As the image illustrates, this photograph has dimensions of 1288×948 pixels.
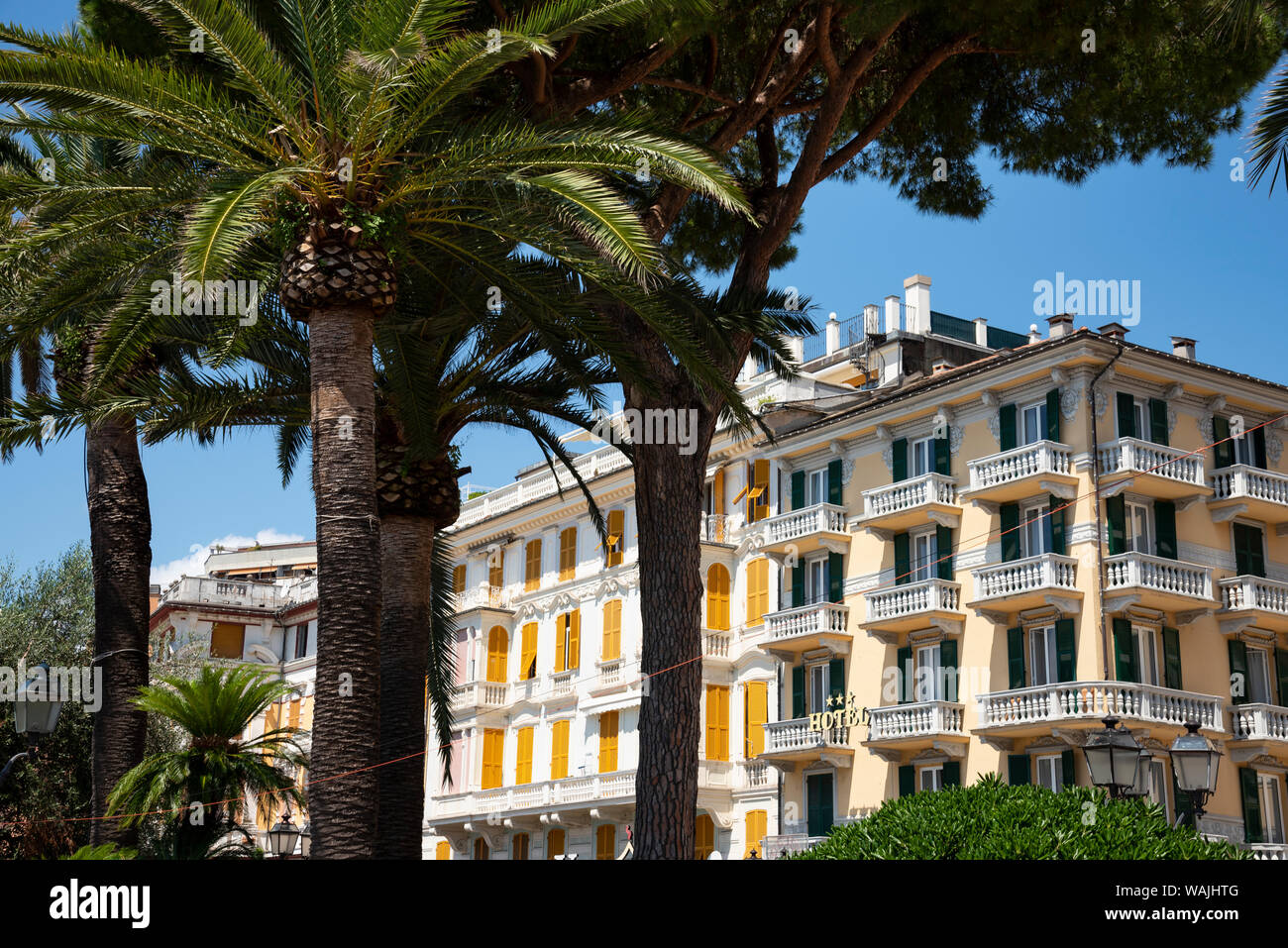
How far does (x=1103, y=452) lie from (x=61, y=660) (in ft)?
77.6

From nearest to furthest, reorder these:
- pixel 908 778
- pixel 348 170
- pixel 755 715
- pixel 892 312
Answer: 1. pixel 348 170
2. pixel 908 778
3. pixel 755 715
4. pixel 892 312

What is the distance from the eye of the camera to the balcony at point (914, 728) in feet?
107

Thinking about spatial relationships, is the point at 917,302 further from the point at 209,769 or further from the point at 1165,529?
the point at 209,769

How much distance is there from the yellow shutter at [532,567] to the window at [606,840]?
903 cm

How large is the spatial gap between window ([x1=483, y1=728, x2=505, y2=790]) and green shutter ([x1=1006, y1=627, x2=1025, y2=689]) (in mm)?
20072

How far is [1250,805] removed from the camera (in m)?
31.1

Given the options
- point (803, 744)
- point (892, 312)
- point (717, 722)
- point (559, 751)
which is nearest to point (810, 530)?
point (803, 744)

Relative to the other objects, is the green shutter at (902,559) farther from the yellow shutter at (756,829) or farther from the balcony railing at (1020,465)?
the yellow shutter at (756,829)

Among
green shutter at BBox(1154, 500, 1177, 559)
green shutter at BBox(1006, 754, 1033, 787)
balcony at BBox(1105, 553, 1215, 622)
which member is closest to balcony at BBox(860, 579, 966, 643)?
green shutter at BBox(1006, 754, 1033, 787)

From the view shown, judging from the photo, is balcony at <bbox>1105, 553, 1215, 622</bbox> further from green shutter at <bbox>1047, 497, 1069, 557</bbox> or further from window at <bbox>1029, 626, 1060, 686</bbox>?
window at <bbox>1029, 626, 1060, 686</bbox>

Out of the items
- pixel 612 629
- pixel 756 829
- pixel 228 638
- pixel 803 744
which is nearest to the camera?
pixel 803 744

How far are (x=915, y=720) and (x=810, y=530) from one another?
19.6 feet

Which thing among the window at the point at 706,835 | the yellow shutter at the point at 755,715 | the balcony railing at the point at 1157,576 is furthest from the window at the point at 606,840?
the balcony railing at the point at 1157,576
